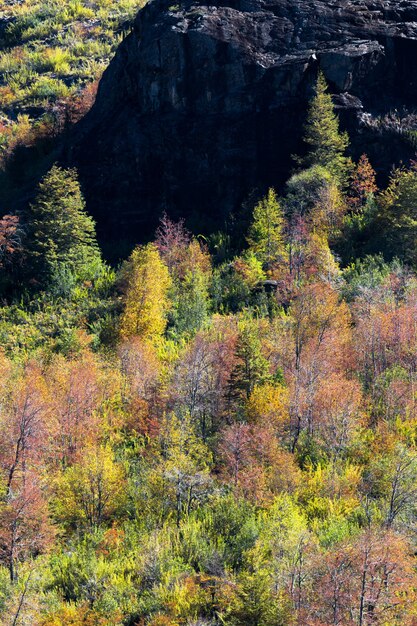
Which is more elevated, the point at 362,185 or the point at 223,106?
the point at 223,106

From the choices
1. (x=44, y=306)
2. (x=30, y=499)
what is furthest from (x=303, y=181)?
(x=30, y=499)

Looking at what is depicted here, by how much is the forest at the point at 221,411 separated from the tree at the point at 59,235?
19 centimetres

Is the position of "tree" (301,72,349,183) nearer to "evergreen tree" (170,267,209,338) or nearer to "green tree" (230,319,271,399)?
"evergreen tree" (170,267,209,338)

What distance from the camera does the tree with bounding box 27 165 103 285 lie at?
6053 centimetres

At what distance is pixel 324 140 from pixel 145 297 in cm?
2459

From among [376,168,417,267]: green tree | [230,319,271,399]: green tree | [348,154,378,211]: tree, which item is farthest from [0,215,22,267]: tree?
[376,168,417,267]: green tree

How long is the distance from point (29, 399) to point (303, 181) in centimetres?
3426

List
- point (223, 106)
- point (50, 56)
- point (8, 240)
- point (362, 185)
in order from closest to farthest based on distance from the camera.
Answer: point (8, 240) < point (362, 185) < point (223, 106) < point (50, 56)

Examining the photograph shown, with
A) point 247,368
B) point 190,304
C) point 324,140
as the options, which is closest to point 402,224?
point 324,140

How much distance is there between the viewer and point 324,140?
217ft

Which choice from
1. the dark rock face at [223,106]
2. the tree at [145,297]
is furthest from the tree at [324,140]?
the tree at [145,297]

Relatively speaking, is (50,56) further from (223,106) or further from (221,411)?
(221,411)

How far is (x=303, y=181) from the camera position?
63.8m

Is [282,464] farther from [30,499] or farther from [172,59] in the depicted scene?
[172,59]
